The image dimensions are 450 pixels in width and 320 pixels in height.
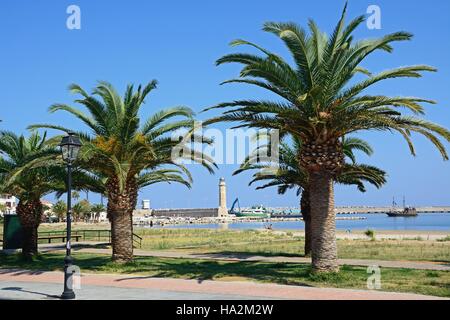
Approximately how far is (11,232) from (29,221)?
4.92 metres

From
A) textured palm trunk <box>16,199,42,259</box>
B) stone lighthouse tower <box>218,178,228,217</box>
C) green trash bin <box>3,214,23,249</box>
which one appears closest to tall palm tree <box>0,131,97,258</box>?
textured palm trunk <box>16,199,42,259</box>

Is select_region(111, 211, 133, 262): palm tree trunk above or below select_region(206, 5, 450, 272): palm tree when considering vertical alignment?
below

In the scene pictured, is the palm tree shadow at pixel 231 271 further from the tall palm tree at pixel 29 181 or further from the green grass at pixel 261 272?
the tall palm tree at pixel 29 181

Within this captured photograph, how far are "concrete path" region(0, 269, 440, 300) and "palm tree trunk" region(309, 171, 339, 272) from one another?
74.0 inches

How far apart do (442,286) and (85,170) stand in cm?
1384

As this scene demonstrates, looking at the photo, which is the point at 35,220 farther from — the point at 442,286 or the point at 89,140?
the point at 442,286

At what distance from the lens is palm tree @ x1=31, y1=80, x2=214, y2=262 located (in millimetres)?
19031

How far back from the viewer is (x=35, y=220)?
22953mm

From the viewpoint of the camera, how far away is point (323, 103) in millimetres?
15219

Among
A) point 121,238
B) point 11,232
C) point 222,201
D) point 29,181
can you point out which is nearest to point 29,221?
point 29,181

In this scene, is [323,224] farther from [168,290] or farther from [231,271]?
[168,290]

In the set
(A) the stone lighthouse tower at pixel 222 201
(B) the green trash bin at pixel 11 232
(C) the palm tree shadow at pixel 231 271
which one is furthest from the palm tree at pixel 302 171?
(A) the stone lighthouse tower at pixel 222 201

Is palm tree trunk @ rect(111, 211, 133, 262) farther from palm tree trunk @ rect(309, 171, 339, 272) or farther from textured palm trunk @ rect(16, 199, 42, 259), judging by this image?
palm tree trunk @ rect(309, 171, 339, 272)

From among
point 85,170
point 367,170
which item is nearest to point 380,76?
point 367,170
